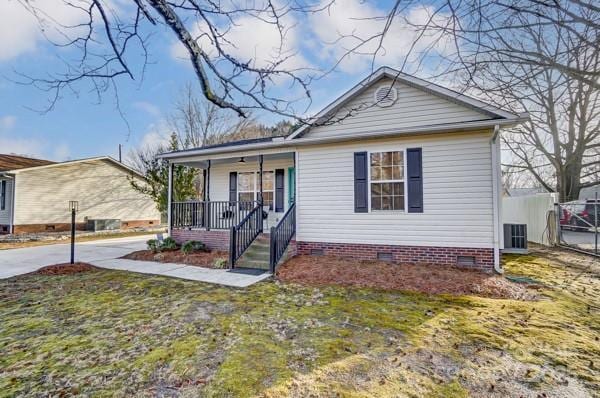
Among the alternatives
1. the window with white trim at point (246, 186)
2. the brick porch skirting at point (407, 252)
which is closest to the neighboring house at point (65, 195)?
the window with white trim at point (246, 186)

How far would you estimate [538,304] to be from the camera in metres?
4.95

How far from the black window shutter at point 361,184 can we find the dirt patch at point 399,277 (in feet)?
4.82

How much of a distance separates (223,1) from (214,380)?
409 centimetres

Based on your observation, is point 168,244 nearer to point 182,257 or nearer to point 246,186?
point 182,257

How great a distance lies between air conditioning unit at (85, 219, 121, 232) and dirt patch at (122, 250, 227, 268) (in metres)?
11.9

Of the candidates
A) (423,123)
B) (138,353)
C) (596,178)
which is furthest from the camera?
(596,178)

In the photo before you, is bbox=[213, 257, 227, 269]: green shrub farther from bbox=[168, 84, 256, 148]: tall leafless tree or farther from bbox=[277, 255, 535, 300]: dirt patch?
bbox=[168, 84, 256, 148]: tall leafless tree

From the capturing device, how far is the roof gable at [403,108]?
723 cm

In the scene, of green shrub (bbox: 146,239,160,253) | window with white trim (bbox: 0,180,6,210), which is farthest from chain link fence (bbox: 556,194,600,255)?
window with white trim (bbox: 0,180,6,210)

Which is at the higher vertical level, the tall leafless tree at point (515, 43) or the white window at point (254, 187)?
the tall leafless tree at point (515, 43)

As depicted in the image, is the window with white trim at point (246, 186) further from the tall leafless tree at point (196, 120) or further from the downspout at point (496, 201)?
the tall leafless tree at point (196, 120)

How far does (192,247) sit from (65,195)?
15.2 meters

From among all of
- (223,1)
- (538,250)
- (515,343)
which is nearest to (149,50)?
(223,1)

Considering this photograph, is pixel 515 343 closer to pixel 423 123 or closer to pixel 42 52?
pixel 423 123
